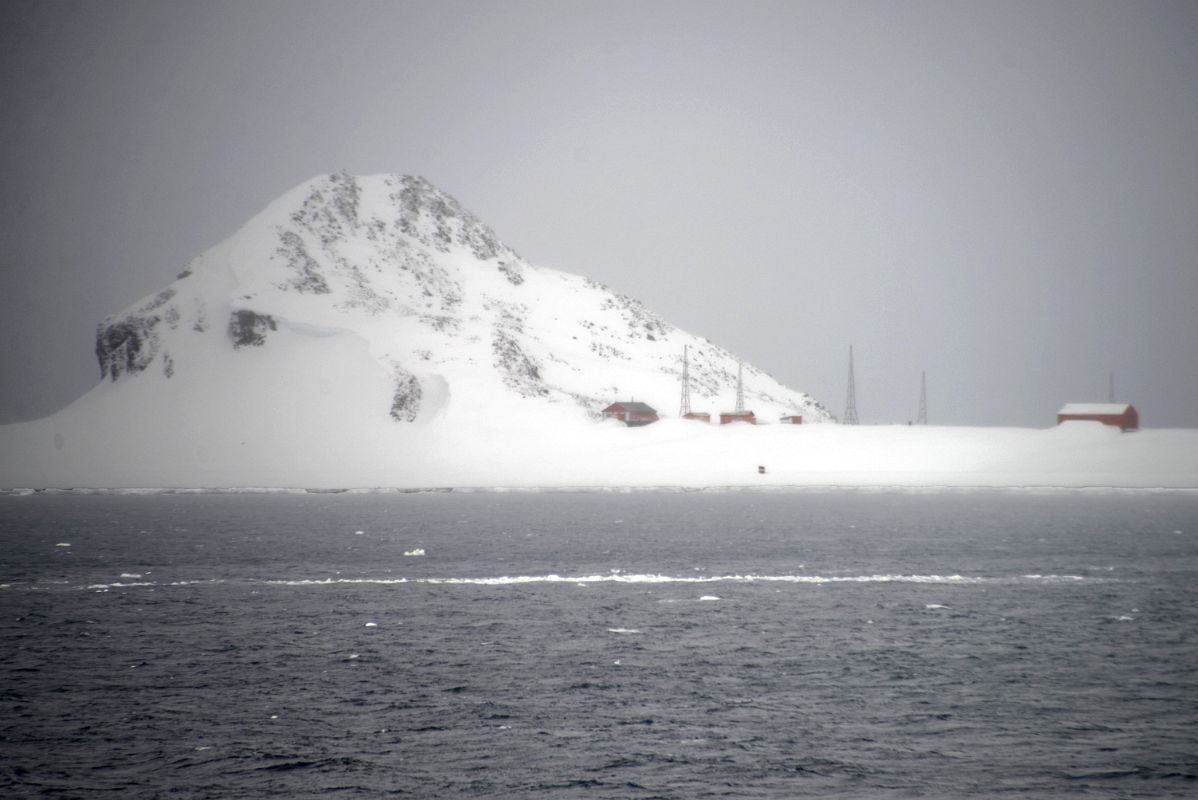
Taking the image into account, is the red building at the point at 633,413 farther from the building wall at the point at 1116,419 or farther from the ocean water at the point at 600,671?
the ocean water at the point at 600,671

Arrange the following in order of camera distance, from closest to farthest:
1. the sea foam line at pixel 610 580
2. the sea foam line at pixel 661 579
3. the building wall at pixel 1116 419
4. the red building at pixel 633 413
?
the sea foam line at pixel 610 580, the sea foam line at pixel 661 579, the building wall at pixel 1116 419, the red building at pixel 633 413

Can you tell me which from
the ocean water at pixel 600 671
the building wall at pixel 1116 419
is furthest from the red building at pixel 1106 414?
the ocean water at pixel 600 671

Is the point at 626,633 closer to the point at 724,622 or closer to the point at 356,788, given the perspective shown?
the point at 724,622

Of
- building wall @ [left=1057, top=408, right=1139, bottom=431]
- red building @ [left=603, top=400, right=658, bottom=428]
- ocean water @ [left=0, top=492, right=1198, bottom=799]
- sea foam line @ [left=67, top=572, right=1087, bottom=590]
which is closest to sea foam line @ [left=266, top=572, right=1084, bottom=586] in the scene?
sea foam line @ [left=67, top=572, right=1087, bottom=590]

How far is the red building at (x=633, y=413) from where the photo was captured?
194 metres

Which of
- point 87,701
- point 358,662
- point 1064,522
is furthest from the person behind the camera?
point 1064,522

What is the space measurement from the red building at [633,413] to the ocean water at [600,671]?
117065 millimetres

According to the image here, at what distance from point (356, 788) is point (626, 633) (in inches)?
753

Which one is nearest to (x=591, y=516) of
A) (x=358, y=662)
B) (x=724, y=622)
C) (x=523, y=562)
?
(x=523, y=562)

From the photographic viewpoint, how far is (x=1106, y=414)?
170 metres

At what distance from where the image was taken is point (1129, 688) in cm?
3300

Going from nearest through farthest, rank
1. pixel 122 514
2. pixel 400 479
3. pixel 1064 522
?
pixel 1064 522 → pixel 122 514 → pixel 400 479

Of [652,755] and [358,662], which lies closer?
[652,755]

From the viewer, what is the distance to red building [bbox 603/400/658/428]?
636 feet
